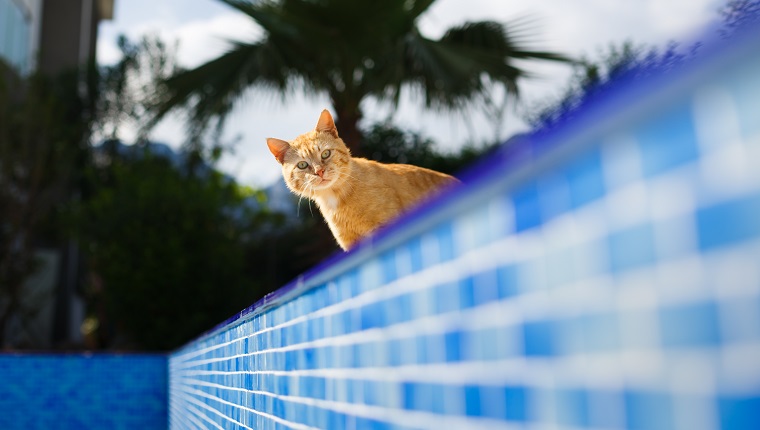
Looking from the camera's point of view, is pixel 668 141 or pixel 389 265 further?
pixel 389 265

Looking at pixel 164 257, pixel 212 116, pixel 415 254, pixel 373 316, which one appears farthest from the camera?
pixel 164 257

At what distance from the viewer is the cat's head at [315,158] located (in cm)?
328

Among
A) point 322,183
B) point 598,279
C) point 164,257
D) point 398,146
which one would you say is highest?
point 398,146

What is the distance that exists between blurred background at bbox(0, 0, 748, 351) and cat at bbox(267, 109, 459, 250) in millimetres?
191

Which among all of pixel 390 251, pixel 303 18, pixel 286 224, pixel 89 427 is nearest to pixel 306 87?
pixel 303 18

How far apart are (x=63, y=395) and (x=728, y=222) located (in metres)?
7.18

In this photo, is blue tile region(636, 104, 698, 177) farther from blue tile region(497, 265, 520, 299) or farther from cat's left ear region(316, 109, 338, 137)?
cat's left ear region(316, 109, 338, 137)

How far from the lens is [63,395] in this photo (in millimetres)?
6941

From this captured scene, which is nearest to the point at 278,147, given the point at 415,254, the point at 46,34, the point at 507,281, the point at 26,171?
the point at 415,254

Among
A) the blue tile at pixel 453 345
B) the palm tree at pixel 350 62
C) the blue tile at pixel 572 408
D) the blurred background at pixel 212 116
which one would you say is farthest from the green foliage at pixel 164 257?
the blue tile at pixel 572 408

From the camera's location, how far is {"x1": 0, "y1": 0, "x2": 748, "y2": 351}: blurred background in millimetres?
7973

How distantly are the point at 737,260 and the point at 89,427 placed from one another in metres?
7.10

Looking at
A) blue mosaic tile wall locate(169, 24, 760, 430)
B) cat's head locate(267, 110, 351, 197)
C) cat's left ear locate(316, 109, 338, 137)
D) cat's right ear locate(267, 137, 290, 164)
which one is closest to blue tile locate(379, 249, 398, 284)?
blue mosaic tile wall locate(169, 24, 760, 430)

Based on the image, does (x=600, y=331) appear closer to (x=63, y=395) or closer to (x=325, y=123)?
(x=325, y=123)
